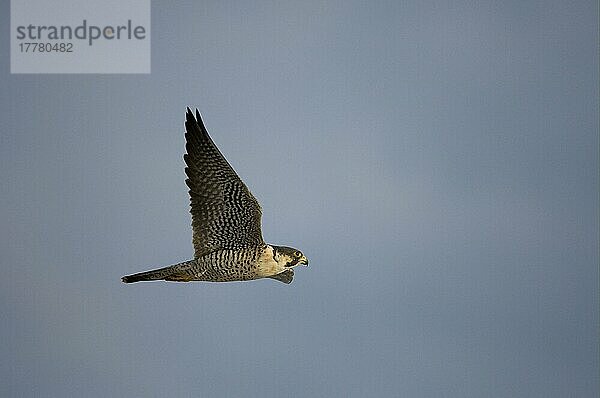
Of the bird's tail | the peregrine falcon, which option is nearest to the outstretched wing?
the peregrine falcon

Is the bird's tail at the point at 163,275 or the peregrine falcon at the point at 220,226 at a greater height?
the peregrine falcon at the point at 220,226

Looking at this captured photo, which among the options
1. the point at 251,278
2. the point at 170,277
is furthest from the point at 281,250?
the point at 170,277

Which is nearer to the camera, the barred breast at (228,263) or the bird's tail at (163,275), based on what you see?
the bird's tail at (163,275)

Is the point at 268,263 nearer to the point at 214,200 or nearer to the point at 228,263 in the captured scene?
the point at 228,263

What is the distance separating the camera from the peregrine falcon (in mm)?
10242

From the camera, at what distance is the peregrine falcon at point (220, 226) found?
33.6 feet

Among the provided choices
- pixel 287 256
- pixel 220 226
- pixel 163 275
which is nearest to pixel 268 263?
pixel 287 256

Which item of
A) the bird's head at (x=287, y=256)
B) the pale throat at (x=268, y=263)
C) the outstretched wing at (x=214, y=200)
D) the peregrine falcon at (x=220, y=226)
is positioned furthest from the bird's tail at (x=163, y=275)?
the bird's head at (x=287, y=256)

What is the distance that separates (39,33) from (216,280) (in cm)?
815

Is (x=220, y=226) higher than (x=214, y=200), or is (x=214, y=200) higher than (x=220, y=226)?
(x=214, y=200)

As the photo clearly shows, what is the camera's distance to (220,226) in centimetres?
1036

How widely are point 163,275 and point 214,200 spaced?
34.6 inches

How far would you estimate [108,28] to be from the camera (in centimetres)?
1673

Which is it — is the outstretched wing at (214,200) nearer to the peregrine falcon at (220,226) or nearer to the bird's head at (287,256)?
the peregrine falcon at (220,226)
